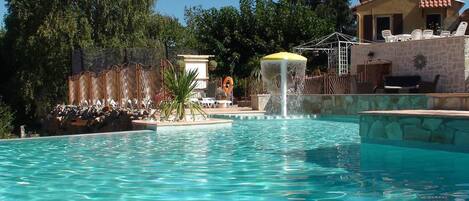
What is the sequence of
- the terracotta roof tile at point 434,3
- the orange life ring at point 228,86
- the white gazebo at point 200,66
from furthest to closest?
the terracotta roof tile at point 434,3 → the orange life ring at point 228,86 → the white gazebo at point 200,66

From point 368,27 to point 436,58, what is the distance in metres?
10.8

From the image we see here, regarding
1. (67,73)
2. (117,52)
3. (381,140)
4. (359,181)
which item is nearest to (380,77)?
(117,52)

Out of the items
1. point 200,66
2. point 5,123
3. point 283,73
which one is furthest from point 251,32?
point 283,73

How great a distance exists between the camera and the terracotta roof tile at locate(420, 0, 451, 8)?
28.2 meters

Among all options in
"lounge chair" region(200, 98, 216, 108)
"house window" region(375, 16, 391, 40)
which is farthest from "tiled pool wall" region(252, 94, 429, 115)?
"house window" region(375, 16, 391, 40)

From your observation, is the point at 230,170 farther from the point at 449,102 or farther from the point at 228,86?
the point at 228,86

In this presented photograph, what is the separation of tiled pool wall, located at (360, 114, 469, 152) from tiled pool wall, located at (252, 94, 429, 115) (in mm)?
6215

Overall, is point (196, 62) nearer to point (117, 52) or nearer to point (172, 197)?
point (117, 52)

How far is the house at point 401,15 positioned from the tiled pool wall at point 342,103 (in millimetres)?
9777

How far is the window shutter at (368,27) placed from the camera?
28.9 m

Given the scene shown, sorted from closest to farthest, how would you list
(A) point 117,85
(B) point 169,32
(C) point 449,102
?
(C) point 449,102 < (A) point 117,85 < (B) point 169,32

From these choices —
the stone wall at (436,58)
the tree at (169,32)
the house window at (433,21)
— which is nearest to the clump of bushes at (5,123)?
the tree at (169,32)

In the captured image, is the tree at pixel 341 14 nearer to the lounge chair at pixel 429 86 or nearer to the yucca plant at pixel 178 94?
the lounge chair at pixel 429 86

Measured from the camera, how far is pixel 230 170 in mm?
7500
